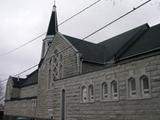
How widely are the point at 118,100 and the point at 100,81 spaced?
8.26 ft

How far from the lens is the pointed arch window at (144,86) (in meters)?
14.5

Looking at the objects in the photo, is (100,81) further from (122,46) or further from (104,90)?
(122,46)

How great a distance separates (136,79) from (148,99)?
1661 millimetres

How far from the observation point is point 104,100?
17.4 meters

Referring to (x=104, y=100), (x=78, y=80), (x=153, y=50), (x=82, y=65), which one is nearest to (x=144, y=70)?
(x=104, y=100)

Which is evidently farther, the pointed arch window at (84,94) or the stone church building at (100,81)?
the pointed arch window at (84,94)

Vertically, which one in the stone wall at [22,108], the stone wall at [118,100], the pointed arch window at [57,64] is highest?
the pointed arch window at [57,64]

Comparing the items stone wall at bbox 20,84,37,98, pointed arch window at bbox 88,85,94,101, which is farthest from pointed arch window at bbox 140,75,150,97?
stone wall at bbox 20,84,37,98

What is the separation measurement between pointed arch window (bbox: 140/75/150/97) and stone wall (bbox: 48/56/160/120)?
0.35 meters

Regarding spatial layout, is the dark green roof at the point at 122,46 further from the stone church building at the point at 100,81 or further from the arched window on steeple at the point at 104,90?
the arched window on steeple at the point at 104,90

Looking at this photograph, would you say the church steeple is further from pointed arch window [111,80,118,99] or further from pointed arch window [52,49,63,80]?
pointed arch window [111,80,118,99]

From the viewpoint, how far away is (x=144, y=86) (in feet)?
48.6

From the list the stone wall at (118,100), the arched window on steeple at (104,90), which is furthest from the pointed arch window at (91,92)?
the arched window on steeple at (104,90)

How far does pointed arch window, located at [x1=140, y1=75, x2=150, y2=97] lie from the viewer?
1455 centimetres
